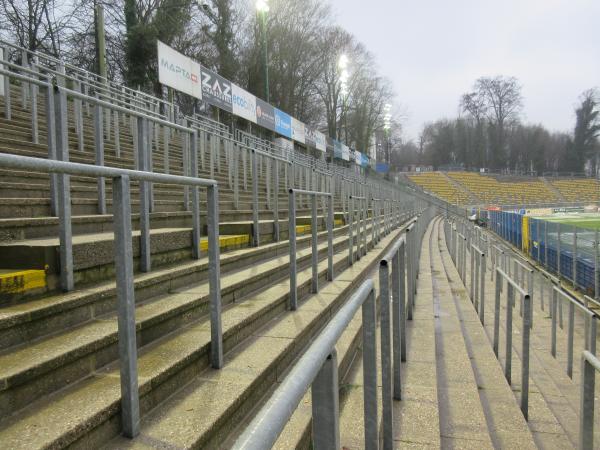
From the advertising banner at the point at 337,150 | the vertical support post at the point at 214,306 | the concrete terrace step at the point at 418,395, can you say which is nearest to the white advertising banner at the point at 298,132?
the advertising banner at the point at 337,150

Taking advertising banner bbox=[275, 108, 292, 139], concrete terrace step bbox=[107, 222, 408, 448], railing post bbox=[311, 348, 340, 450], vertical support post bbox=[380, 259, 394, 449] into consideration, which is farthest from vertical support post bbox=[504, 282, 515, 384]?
advertising banner bbox=[275, 108, 292, 139]

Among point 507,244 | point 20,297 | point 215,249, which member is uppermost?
point 215,249

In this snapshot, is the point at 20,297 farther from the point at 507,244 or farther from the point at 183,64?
the point at 507,244

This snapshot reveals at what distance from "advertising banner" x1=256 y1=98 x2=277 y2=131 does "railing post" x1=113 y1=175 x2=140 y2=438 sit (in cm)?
1545

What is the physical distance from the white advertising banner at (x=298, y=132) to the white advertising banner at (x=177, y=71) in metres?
9.42

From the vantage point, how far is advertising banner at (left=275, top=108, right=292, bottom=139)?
19062 millimetres

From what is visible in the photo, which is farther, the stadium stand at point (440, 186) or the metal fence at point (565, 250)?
the stadium stand at point (440, 186)

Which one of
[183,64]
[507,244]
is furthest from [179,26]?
[507,244]

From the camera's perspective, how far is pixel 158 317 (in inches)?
98.5

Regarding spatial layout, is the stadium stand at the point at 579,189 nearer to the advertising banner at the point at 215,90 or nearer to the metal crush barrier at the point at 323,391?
the advertising banner at the point at 215,90

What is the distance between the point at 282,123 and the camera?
19750 mm

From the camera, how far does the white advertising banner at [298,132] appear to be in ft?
70.3

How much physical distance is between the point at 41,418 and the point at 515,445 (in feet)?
8.80

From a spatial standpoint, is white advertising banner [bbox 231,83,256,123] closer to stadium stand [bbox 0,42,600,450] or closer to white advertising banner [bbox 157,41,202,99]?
white advertising banner [bbox 157,41,202,99]
